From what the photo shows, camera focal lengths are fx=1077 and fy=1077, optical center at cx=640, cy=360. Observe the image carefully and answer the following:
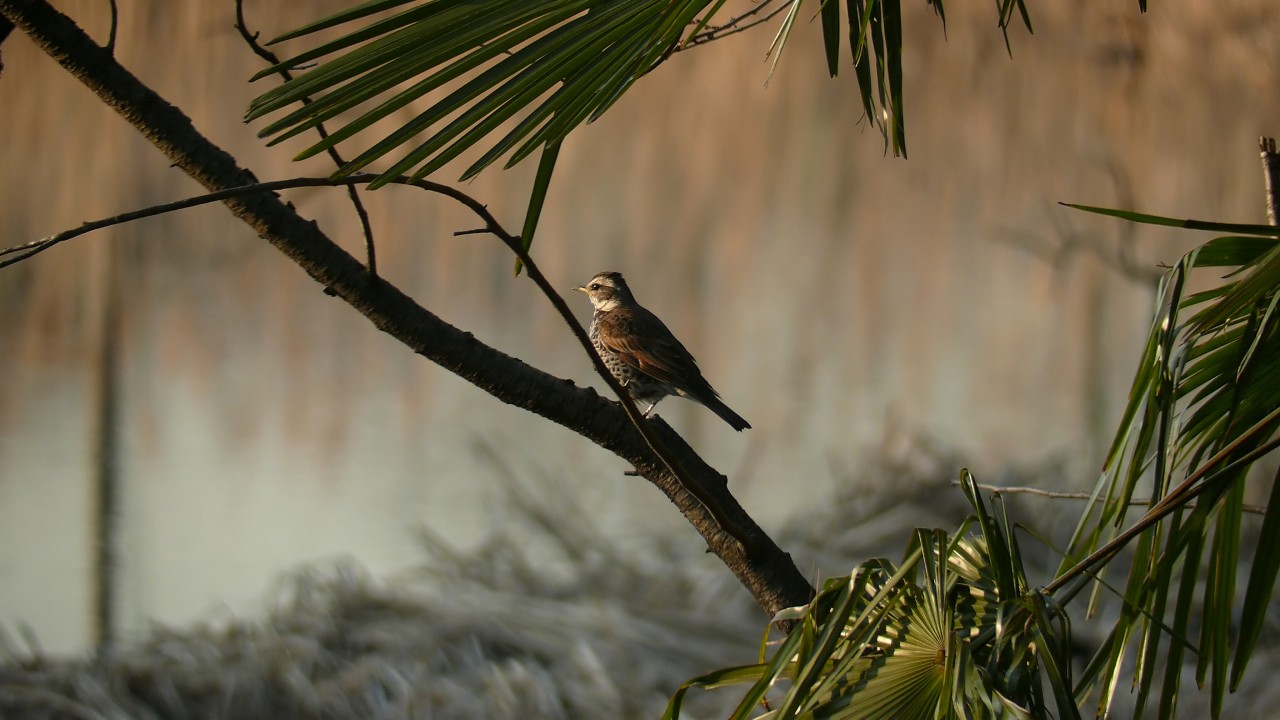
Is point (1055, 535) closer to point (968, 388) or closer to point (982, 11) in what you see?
point (968, 388)

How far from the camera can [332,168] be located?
2.28 m

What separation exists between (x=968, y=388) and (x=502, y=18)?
1.97 meters

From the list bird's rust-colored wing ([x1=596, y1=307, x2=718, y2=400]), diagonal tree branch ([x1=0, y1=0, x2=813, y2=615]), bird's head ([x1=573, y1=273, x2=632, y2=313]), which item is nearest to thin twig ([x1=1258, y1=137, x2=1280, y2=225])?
diagonal tree branch ([x1=0, y1=0, x2=813, y2=615])

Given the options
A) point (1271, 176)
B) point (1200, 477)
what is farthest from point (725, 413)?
point (1200, 477)

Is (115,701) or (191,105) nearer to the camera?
(115,701)

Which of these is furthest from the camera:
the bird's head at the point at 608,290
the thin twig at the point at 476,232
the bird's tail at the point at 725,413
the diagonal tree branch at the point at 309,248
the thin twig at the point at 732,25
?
the bird's head at the point at 608,290

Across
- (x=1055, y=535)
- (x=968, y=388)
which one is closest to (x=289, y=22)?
(x=968, y=388)

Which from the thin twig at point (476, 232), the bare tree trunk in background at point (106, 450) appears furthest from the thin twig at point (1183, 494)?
the bare tree trunk in background at point (106, 450)

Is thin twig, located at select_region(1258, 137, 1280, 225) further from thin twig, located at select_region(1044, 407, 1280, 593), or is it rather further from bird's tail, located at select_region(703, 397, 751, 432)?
bird's tail, located at select_region(703, 397, 751, 432)

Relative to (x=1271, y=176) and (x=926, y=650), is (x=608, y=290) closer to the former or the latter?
(x=1271, y=176)

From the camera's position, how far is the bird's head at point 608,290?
7.60ft

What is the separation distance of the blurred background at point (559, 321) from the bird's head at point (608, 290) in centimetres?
12

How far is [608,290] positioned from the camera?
234 centimetres

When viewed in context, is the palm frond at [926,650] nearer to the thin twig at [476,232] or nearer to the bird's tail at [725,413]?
the thin twig at [476,232]
